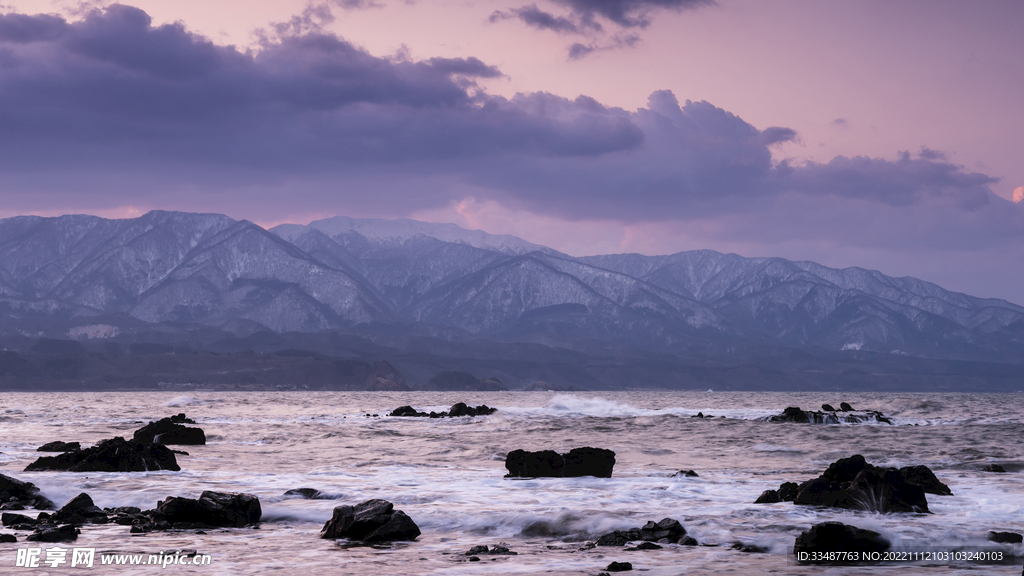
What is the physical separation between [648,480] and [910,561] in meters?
12.8

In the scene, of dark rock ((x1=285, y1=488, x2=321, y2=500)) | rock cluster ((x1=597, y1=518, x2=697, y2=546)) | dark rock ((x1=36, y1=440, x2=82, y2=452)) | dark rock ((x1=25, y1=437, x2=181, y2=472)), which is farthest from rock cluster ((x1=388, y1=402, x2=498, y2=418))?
rock cluster ((x1=597, y1=518, x2=697, y2=546))

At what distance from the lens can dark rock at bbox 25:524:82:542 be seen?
16.5 meters

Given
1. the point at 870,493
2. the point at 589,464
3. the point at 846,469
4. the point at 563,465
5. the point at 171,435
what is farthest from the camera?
the point at 171,435

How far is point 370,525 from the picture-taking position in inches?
702

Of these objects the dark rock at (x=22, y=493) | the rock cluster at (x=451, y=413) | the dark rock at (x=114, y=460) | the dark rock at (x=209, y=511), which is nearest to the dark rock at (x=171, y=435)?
the dark rock at (x=114, y=460)

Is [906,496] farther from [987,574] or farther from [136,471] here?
[136,471]

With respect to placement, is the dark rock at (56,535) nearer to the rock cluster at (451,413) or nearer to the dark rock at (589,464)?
the dark rock at (589,464)

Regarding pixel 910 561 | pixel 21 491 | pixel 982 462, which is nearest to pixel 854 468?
pixel 910 561

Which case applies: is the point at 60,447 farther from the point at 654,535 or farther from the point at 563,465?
the point at 654,535

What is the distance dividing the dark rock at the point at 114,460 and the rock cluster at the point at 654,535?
18831 mm

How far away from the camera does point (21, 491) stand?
23.0 metres

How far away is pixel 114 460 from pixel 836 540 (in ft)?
78.1

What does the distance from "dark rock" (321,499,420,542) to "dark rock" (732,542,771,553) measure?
665cm

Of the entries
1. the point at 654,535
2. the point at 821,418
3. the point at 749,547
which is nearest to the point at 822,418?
the point at 821,418
